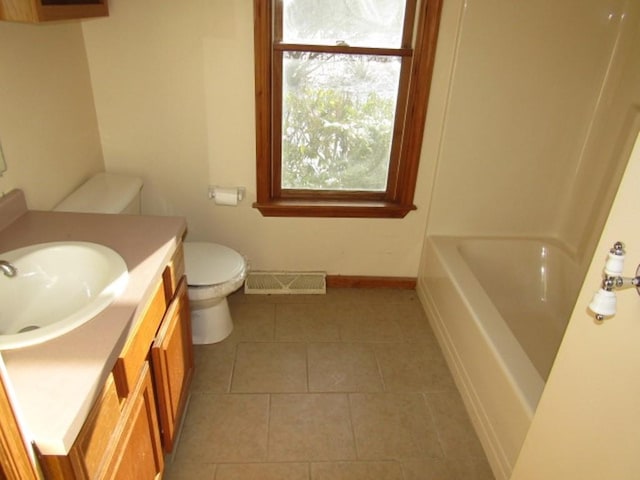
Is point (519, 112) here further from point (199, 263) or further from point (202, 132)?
point (199, 263)

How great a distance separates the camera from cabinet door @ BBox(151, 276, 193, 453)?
1372 mm

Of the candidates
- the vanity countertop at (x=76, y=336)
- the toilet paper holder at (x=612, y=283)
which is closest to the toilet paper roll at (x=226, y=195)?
the vanity countertop at (x=76, y=336)

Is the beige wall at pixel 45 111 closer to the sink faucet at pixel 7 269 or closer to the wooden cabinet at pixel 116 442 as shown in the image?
the sink faucet at pixel 7 269

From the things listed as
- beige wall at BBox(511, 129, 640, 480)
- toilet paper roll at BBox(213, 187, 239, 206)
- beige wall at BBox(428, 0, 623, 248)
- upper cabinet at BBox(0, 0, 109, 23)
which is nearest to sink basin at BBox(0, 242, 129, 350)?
upper cabinet at BBox(0, 0, 109, 23)

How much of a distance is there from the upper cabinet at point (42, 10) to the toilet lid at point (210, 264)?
1067mm

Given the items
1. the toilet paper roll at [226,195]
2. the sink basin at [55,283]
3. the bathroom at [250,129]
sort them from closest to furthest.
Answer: the sink basin at [55,283] → the bathroom at [250,129] → the toilet paper roll at [226,195]

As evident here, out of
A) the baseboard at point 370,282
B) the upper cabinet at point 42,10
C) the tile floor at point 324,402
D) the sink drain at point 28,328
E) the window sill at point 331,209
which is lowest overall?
the tile floor at point 324,402

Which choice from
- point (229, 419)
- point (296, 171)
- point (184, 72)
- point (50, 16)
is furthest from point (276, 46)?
point (229, 419)

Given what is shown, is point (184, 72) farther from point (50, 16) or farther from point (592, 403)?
point (592, 403)

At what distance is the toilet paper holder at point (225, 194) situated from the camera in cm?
234

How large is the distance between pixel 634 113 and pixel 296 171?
65.0 inches

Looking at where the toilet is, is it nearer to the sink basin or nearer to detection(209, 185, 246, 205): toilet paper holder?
detection(209, 185, 246, 205): toilet paper holder

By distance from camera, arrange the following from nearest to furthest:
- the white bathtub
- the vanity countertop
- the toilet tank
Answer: the vanity countertop
the white bathtub
the toilet tank

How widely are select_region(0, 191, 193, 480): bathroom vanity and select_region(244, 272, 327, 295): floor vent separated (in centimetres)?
83
